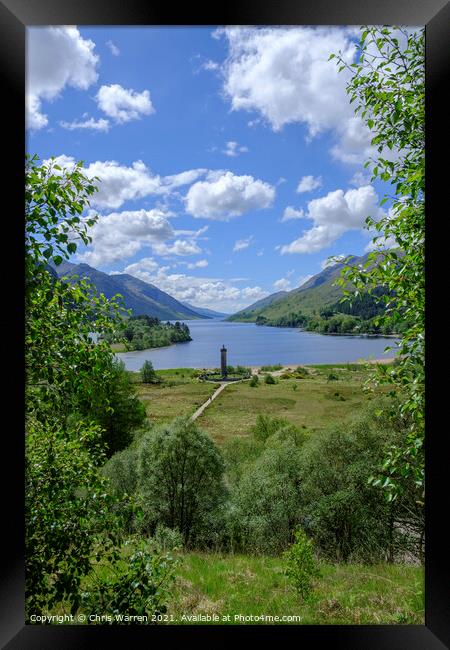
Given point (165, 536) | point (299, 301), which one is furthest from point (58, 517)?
point (299, 301)

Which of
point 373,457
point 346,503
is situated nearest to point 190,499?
point 346,503

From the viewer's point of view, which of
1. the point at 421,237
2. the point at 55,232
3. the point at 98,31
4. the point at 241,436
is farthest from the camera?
the point at 241,436

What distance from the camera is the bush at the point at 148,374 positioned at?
2488mm

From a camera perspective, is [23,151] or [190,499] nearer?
[23,151]

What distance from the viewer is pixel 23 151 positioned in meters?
1.59

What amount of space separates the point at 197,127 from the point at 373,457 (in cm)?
273

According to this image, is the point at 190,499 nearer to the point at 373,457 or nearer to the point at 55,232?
the point at 373,457

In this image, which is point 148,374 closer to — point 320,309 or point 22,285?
point 22,285

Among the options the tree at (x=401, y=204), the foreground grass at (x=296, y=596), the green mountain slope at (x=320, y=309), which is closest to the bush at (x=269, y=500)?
the foreground grass at (x=296, y=596)
